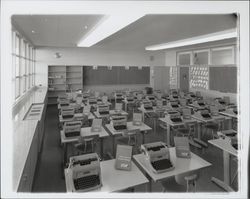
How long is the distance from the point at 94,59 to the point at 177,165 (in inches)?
434

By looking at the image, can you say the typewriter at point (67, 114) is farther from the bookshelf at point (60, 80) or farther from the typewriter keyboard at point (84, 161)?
the bookshelf at point (60, 80)

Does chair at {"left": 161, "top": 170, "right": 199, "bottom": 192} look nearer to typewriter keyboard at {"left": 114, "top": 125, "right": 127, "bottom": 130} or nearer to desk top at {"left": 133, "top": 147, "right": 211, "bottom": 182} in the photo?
desk top at {"left": 133, "top": 147, "right": 211, "bottom": 182}

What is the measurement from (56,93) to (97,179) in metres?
10.5

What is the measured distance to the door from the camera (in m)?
12.2

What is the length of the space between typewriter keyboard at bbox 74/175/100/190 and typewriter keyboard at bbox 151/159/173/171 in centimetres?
78

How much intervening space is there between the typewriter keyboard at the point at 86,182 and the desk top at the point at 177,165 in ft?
2.31

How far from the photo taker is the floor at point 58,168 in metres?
3.48

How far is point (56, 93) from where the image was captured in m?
12.0

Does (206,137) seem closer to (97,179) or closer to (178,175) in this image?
(178,175)

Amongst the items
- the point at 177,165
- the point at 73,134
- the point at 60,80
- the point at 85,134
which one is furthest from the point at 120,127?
the point at 60,80

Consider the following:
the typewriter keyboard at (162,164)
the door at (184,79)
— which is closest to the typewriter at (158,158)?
the typewriter keyboard at (162,164)

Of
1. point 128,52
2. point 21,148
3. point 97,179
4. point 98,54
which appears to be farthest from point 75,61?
point 97,179

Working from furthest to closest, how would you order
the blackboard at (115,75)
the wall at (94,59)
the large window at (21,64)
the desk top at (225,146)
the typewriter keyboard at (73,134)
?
the blackboard at (115,75), the wall at (94,59), the typewriter keyboard at (73,134), the desk top at (225,146), the large window at (21,64)

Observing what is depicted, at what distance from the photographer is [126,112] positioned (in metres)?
6.70
